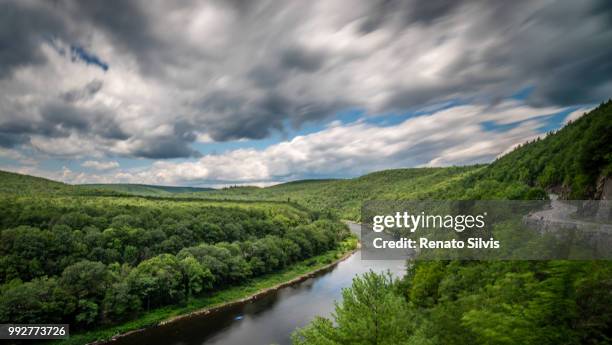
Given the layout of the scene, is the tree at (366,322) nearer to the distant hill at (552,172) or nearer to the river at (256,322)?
the river at (256,322)

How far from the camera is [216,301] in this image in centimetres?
4444

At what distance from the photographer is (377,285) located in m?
15.2

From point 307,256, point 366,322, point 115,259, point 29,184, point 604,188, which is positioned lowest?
point 307,256

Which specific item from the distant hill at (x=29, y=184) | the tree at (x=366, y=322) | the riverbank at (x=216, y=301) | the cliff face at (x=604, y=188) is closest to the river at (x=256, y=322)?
the riverbank at (x=216, y=301)

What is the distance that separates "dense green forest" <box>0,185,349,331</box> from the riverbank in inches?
51.0

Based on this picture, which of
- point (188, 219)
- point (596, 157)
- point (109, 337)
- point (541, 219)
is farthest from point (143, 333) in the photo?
point (596, 157)

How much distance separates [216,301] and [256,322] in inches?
381

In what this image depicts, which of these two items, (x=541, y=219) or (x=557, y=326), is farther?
(x=541, y=219)

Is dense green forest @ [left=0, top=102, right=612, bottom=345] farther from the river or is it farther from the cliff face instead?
the river

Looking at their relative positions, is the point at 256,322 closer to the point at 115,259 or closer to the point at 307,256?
the point at 115,259

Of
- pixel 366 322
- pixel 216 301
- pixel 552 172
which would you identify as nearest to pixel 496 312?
pixel 366 322

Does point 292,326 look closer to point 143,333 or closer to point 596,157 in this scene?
point 143,333

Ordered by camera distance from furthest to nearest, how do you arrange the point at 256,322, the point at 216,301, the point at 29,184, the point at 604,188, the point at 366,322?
1. the point at 29,184
2. the point at 216,301
3. the point at 256,322
4. the point at 604,188
5. the point at 366,322

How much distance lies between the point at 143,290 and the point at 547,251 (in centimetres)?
4064
